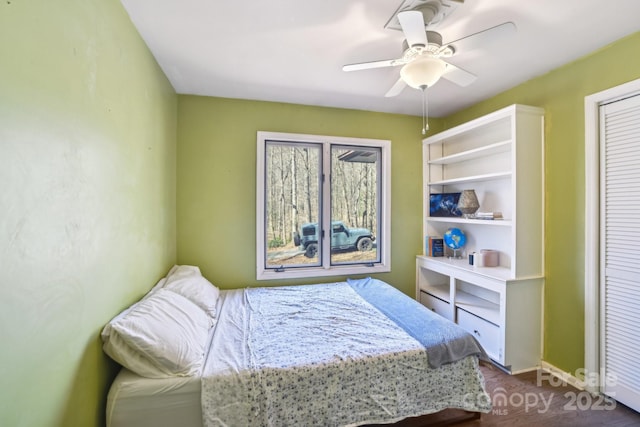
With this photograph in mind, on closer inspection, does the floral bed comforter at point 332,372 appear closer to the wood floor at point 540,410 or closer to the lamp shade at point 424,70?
the wood floor at point 540,410

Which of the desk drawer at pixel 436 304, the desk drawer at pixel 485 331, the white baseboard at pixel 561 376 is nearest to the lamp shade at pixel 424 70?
the desk drawer at pixel 485 331

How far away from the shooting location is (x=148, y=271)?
189 cm

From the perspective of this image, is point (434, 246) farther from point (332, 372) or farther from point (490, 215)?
point (332, 372)

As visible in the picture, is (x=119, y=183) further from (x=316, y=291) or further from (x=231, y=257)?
(x=316, y=291)

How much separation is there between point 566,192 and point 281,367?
95.9 inches

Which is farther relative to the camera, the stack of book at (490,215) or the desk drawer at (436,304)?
the desk drawer at (436,304)

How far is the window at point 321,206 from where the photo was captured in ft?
9.38

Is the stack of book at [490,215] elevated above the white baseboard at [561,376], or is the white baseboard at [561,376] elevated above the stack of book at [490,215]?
the stack of book at [490,215]

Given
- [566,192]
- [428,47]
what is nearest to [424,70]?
[428,47]

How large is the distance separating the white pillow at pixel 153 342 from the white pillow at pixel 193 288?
40 centimetres

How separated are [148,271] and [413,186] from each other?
9.19 feet

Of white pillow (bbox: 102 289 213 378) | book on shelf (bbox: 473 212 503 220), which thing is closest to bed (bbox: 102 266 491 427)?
white pillow (bbox: 102 289 213 378)

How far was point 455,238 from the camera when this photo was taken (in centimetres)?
293

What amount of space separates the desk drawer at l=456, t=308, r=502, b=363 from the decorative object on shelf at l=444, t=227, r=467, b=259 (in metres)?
0.69
